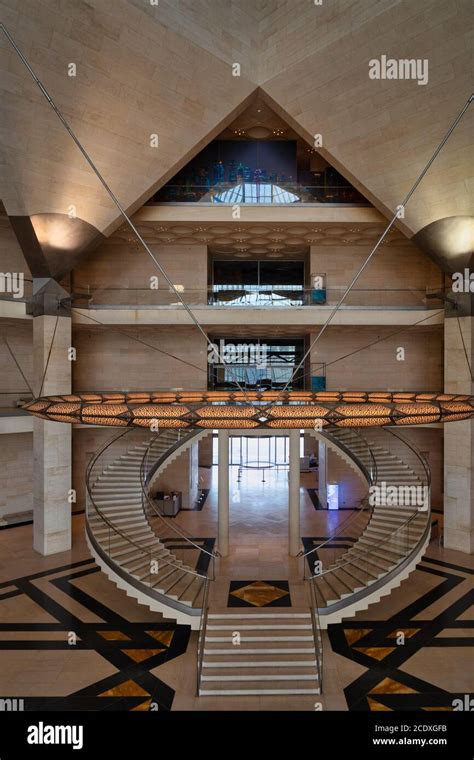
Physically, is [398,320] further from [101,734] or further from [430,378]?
[101,734]

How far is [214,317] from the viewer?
14758 mm

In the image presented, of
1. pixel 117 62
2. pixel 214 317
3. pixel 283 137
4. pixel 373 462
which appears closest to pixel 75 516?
pixel 214 317

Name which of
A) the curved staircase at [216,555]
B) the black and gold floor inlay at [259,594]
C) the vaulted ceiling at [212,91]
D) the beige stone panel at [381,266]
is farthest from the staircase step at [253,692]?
the beige stone panel at [381,266]

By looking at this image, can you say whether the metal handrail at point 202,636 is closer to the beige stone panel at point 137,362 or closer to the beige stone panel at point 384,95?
the beige stone panel at point 137,362

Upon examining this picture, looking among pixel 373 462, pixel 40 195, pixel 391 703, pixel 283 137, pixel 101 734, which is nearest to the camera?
pixel 101 734

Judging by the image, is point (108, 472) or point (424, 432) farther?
point (424, 432)

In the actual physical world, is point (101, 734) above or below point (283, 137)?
below

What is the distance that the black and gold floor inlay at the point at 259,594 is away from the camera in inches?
388

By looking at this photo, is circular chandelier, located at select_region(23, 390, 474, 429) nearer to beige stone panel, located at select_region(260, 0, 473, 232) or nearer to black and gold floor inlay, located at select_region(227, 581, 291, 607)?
black and gold floor inlay, located at select_region(227, 581, 291, 607)

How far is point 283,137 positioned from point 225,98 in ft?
16.5

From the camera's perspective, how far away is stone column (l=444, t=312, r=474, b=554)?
13.2 meters

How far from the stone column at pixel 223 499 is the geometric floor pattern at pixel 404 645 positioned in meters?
4.11

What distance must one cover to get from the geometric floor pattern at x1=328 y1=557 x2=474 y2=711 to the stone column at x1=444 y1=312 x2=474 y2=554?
200 centimetres

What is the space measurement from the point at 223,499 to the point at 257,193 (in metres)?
9.79
